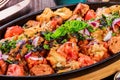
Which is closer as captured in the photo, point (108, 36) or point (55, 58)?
point (55, 58)

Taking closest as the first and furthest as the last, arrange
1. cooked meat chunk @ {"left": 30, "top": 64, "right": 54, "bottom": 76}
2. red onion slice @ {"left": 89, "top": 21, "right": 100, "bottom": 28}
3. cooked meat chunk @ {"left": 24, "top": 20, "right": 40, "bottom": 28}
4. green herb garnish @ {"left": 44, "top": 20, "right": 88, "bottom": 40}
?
cooked meat chunk @ {"left": 30, "top": 64, "right": 54, "bottom": 76} → green herb garnish @ {"left": 44, "top": 20, "right": 88, "bottom": 40} → red onion slice @ {"left": 89, "top": 21, "right": 100, "bottom": 28} → cooked meat chunk @ {"left": 24, "top": 20, "right": 40, "bottom": 28}

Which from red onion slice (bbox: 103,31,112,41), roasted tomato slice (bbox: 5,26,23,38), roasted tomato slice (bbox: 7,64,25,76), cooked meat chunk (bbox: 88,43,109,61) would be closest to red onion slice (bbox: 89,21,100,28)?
red onion slice (bbox: 103,31,112,41)

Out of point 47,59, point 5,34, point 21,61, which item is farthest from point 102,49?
point 5,34

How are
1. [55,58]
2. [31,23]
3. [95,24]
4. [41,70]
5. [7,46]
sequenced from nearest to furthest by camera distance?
1. [41,70]
2. [55,58]
3. [7,46]
4. [95,24]
5. [31,23]

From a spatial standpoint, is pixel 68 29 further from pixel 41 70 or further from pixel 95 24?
pixel 41 70

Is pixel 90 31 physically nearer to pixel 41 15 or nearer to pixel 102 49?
pixel 102 49

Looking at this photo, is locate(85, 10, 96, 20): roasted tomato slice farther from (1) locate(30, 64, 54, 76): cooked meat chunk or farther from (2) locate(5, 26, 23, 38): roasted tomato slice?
(1) locate(30, 64, 54, 76): cooked meat chunk

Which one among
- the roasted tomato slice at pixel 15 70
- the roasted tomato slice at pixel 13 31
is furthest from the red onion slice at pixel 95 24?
the roasted tomato slice at pixel 15 70

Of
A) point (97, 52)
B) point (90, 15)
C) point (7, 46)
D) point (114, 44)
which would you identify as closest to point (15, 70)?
point (7, 46)
